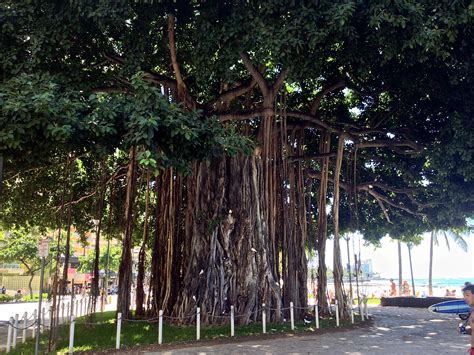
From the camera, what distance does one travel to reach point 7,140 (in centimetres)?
643

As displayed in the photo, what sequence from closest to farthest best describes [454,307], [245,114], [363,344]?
1. [454,307]
2. [363,344]
3. [245,114]

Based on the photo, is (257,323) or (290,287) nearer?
(257,323)

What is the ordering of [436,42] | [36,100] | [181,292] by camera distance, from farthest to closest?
1. [181,292]
2. [436,42]
3. [36,100]

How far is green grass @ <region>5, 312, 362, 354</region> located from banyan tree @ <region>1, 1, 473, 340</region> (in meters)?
0.53

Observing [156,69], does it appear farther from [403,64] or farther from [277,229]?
[403,64]

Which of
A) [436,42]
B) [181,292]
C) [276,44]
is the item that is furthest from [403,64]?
[181,292]

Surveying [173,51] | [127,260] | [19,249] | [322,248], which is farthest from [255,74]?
[19,249]

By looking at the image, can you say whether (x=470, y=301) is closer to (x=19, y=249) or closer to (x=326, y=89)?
(x=326, y=89)

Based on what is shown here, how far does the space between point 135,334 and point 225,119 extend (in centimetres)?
539

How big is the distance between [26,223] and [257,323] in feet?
32.7

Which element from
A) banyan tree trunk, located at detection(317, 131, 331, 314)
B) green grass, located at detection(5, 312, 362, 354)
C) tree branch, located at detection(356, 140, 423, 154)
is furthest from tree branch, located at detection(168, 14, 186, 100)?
tree branch, located at detection(356, 140, 423, 154)

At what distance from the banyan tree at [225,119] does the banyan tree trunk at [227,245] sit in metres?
0.03

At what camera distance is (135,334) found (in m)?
9.63

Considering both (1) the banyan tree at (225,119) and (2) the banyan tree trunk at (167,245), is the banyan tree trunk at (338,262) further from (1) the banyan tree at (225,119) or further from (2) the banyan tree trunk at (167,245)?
(2) the banyan tree trunk at (167,245)
